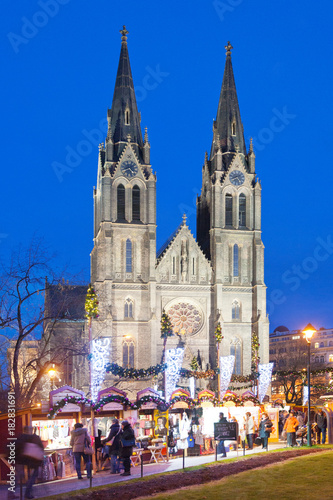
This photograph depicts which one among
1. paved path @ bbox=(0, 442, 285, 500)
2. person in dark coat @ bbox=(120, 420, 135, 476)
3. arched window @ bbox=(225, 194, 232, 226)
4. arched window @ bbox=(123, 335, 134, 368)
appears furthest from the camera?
arched window @ bbox=(225, 194, 232, 226)

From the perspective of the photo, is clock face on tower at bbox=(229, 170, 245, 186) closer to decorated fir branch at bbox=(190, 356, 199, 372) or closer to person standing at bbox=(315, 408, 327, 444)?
decorated fir branch at bbox=(190, 356, 199, 372)

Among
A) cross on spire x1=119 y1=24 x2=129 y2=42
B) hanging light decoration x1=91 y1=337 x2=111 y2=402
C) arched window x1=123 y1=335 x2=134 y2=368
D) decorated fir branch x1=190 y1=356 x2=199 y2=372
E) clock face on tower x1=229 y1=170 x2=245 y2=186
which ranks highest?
cross on spire x1=119 y1=24 x2=129 y2=42

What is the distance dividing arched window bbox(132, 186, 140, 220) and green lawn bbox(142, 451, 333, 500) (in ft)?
171

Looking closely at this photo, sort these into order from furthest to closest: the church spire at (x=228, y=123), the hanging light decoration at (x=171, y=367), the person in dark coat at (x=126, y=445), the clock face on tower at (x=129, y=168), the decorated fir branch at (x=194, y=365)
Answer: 1. the church spire at (x=228, y=123)
2. the clock face on tower at (x=129, y=168)
3. the decorated fir branch at (x=194, y=365)
4. the hanging light decoration at (x=171, y=367)
5. the person in dark coat at (x=126, y=445)

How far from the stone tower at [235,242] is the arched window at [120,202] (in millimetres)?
9591

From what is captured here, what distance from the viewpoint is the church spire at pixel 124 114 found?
73.6 metres

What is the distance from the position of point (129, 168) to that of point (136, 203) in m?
3.79

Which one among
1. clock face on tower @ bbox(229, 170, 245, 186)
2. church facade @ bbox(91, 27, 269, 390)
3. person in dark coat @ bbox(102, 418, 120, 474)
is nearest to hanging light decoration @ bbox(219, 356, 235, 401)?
church facade @ bbox(91, 27, 269, 390)

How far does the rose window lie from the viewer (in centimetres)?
7000

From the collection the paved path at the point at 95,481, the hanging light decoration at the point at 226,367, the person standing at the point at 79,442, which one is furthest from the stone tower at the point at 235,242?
the person standing at the point at 79,442

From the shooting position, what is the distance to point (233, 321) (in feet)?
234

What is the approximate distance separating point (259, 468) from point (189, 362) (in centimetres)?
4714

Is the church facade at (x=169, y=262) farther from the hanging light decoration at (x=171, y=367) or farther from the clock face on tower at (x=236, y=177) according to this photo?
the hanging light decoration at (x=171, y=367)

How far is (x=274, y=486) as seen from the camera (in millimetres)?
17078
